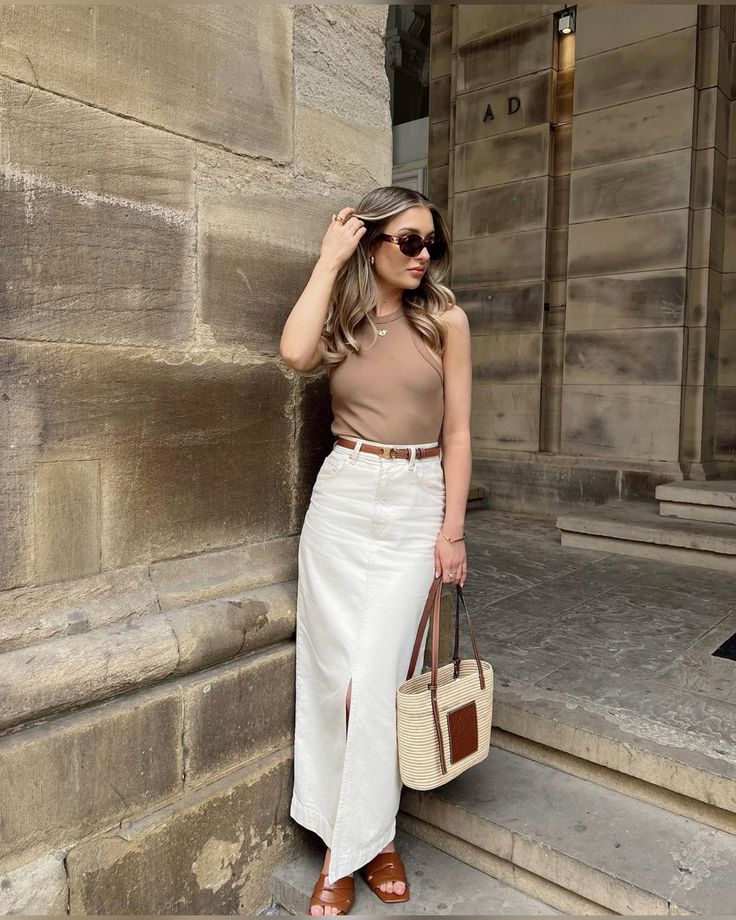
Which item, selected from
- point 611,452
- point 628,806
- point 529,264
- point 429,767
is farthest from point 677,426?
point 429,767

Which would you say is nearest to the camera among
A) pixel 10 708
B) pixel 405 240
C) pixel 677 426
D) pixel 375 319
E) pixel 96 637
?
pixel 10 708

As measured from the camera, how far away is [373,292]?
89.0 inches

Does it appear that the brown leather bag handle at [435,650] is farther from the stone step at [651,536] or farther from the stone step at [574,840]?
the stone step at [651,536]

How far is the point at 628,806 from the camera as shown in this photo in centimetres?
237

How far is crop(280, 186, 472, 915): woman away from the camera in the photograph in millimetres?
2133

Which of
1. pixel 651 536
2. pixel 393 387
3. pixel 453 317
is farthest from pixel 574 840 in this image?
pixel 651 536

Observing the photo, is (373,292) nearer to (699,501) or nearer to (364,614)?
(364,614)

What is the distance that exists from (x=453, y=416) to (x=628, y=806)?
138 centimetres

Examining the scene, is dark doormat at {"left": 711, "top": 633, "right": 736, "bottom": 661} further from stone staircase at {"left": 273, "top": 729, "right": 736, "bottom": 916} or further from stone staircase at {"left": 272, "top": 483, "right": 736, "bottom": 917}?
stone staircase at {"left": 273, "top": 729, "right": 736, "bottom": 916}

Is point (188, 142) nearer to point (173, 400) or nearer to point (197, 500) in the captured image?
point (173, 400)

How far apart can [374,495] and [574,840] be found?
1.19m

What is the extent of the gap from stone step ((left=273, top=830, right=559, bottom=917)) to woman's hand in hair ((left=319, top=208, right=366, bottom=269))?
6.29 feet

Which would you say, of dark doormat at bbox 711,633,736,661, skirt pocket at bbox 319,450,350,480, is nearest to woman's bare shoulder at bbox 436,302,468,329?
skirt pocket at bbox 319,450,350,480

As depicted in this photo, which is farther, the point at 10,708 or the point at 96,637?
the point at 96,637
